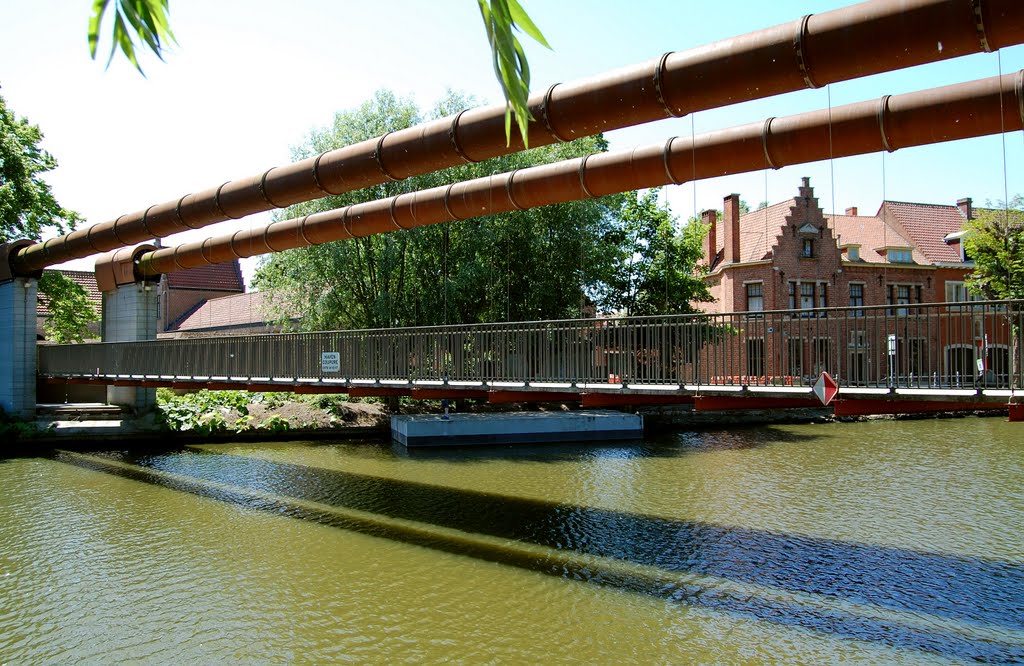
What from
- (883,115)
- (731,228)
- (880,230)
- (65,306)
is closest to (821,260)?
(731,228)

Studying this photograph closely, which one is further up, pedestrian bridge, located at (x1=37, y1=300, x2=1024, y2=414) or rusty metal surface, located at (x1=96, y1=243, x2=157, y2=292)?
rusty metal surface, located at (x1=96, y1=243, x2=157, y2=292)

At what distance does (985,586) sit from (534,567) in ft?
17.9

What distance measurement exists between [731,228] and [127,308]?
26404mm

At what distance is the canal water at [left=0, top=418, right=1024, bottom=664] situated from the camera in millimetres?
7402

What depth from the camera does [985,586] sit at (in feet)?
28.6

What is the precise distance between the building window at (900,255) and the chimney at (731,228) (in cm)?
843

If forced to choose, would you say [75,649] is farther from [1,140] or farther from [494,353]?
[1,140]

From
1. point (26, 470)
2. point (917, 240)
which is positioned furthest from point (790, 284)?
point (26, 470)

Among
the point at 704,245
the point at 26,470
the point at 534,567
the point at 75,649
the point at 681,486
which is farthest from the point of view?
the point at 704,245

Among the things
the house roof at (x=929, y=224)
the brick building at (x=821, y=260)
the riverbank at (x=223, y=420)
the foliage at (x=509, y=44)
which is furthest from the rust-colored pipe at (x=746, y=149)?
the house roof at (x=929, y=224)

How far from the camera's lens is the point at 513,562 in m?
10.0

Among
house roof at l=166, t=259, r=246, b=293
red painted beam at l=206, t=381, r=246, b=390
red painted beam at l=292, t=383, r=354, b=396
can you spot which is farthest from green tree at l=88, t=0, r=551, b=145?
house roof at l=166, t=259, r=246, b=293

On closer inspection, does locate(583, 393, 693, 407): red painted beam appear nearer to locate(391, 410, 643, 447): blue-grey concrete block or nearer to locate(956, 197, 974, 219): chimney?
locate(391, 410, 643, 447): blue-grey concrete block

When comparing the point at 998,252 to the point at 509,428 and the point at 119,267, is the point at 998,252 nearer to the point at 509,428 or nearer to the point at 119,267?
the point at 509,428
